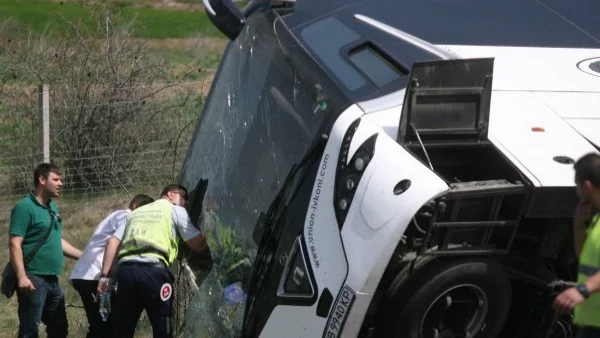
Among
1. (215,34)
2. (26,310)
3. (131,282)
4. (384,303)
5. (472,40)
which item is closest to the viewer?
(384,303)

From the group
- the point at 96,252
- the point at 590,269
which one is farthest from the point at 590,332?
the point at 96,252

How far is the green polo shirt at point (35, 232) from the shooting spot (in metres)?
7.52

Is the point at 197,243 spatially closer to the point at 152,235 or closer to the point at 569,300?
the point at 152,235

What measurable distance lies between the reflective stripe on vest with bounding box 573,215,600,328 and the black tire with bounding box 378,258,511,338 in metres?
0.63

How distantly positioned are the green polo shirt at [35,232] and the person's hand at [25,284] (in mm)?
142

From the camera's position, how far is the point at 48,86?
11.8 metres

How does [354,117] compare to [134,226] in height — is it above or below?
Result: above

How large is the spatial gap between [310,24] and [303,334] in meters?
1.79

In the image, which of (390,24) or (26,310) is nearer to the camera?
(390,24)

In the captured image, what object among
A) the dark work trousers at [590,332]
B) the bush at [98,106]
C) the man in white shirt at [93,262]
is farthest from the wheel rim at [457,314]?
the bush at [98,106]

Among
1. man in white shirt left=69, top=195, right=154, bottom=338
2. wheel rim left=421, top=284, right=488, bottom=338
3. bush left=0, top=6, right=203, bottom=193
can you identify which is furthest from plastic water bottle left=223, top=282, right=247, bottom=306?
bush left=0, top=6, right=203, bottom=193

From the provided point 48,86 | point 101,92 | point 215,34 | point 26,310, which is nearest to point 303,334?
point 26,310

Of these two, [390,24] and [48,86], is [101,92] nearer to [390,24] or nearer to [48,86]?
[48,86]

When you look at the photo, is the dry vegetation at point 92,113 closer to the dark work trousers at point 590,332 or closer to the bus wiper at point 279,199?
the bus wiper at point 279,199
